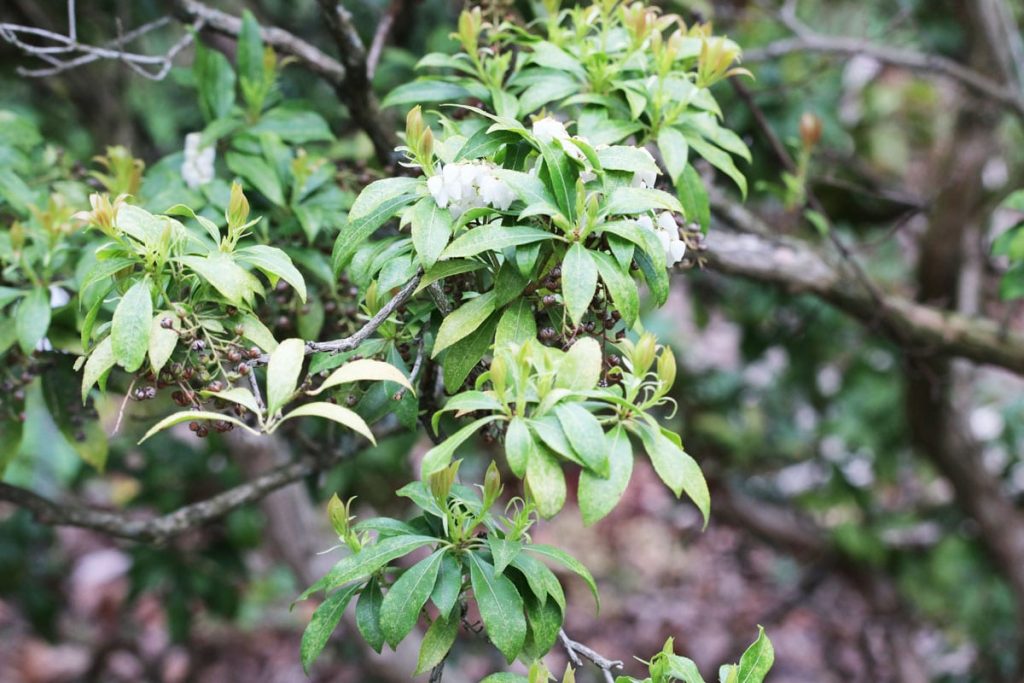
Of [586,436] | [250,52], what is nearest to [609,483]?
[586,436]

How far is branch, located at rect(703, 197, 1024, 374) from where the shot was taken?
1.57 meters

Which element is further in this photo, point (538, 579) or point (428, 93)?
A: point (428, 93)

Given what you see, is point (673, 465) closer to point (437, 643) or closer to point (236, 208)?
point (437, 643)

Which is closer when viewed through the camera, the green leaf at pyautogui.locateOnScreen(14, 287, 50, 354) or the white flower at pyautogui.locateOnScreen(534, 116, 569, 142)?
the white flower at pyautogui.locateOnScreen(534, 116, 569, 142)

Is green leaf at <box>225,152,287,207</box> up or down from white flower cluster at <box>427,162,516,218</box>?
down

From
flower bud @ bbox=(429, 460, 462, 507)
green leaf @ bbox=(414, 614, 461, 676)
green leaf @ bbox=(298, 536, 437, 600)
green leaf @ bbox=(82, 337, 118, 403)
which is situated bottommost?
green leaf @ bbox=(414, 614, 461, 676)

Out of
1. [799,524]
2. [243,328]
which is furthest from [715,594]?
[243,328]

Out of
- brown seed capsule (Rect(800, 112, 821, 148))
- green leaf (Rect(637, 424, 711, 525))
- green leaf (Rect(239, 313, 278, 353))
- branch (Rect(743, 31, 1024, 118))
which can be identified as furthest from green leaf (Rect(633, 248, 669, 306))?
branch (Rect(743, 31, 1024, 118))

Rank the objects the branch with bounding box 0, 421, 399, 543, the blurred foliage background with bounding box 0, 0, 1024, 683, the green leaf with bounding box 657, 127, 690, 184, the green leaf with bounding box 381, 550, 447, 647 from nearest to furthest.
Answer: the green leaf with bounding box 381, 550, 447, 647
the green leaf with bounding box 657, 127, 690, 184
the branch with bounding box 0, 421, 399, 543
the blurred foliage background with bounding box 0, 0, 1024, 683

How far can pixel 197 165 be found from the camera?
1.25 m

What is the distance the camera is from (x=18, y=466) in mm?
2121

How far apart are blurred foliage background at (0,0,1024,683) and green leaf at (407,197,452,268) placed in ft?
2.07

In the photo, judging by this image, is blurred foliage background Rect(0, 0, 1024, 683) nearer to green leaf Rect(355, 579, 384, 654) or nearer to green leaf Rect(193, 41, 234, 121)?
green leaf Rect(193, 41, 234, 121)

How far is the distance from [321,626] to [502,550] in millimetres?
204
